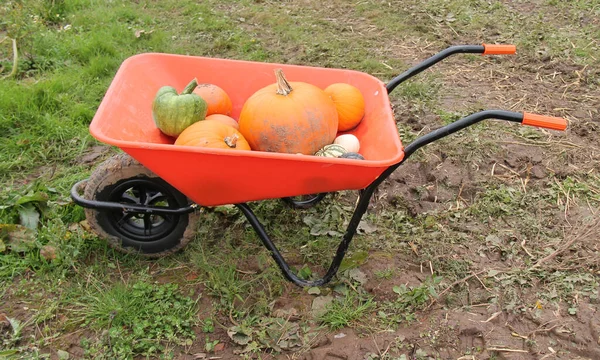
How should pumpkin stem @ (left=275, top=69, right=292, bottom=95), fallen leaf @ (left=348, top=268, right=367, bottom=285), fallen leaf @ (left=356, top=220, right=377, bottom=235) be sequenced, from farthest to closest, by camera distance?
fallen leaf @ (left=356, top=220, right=377, bottom=235)
fallen leaf @ (left=348, top=268, right=367, bottom=285)
pumpkin stem @ (left=275, top=69, right=292, bottom=95)

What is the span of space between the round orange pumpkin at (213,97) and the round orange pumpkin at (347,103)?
0.52m

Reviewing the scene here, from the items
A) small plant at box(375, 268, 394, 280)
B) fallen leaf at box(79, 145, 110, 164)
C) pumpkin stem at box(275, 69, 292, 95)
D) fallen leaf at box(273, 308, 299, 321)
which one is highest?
pumpkin stem at box(275, 69, 292, 95)

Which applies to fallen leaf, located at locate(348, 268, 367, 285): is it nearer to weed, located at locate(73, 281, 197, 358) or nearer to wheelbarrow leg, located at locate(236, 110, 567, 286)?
wheelbarrow leg, located at locate(236, 110, 567, 286)

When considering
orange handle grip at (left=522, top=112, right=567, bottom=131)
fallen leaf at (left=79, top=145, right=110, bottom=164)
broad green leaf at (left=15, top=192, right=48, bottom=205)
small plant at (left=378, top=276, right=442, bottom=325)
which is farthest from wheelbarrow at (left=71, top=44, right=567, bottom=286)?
fallen leaf at (left=79, top=145, right=110, bottom=164)

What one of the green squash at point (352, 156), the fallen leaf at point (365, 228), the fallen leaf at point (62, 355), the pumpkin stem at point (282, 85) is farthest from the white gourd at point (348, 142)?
the fallen leaf at point (62, 355)

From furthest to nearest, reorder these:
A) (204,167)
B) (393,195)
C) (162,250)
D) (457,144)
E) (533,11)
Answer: (533,11), (457,144), (393,195), (162,250), (204,167)

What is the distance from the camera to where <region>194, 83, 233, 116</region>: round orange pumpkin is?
8.36 feet

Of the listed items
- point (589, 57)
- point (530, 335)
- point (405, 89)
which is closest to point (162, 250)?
point (530, 335)

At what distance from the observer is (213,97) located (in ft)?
8.37

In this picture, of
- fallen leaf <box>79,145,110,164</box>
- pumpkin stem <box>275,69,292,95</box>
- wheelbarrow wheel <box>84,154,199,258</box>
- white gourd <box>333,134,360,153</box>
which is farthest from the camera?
fallen leaf <box>79,145,110,164</box>

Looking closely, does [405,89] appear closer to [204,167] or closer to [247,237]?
[247,237]

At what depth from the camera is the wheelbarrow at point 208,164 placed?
198 centimetres

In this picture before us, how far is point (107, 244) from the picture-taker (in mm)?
2670

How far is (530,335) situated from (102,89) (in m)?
3.40
